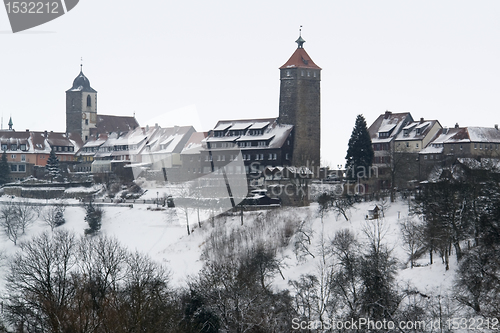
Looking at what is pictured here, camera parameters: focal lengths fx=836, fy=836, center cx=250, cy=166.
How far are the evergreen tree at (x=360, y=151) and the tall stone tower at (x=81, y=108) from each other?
49.7 metres

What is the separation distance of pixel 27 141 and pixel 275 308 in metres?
64.9

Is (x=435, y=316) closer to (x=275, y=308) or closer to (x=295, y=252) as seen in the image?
(x=275, y=308)

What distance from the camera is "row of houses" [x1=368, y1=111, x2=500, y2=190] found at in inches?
2724

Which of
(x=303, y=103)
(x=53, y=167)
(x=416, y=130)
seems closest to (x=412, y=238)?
(x=416, y=130)

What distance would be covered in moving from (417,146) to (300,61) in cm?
1387

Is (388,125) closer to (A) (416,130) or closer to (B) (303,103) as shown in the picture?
(A) (416,130)

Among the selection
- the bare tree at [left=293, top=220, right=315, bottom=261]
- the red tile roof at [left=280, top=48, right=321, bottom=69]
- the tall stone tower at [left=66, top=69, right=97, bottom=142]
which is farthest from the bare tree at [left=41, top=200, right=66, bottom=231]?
the tall stone tower at [left=66, top=69, right=97, bottom=142]

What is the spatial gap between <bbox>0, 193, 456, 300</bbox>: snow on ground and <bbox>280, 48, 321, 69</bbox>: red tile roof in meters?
17.5

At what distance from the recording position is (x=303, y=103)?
78938 millimetres

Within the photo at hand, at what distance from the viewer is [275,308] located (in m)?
42.9

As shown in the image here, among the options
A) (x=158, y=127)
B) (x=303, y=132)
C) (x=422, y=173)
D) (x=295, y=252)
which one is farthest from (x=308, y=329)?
(x=158, y=127)

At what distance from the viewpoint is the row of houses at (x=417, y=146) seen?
227 feet

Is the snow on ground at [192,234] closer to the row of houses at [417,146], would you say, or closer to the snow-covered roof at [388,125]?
the row of houses at [417,146]

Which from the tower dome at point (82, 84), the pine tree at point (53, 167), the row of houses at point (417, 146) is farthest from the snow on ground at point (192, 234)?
the tower dome at point (82, 84)
